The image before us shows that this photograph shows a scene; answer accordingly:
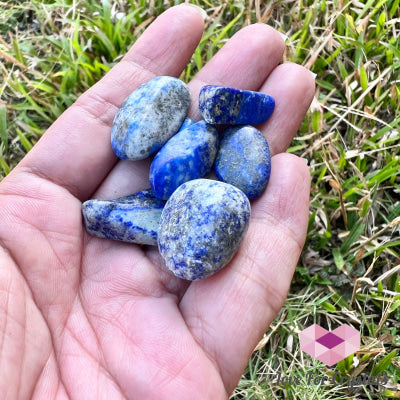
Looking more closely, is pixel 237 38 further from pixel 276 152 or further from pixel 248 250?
pixel 248 250

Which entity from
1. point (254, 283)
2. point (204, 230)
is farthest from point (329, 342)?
point (204, 230)

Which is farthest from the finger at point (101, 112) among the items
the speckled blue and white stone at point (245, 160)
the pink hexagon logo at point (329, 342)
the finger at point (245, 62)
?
the pink hexagon logo at point (329, 342)

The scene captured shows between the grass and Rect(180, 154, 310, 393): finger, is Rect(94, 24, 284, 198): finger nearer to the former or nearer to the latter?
the grass

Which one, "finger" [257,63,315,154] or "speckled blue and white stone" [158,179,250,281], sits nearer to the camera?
"speckled blue and white stone" [158,179,250,281]

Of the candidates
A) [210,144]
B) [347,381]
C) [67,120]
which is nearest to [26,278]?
[67,120]

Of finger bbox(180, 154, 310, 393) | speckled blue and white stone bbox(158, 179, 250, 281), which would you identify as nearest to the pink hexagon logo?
finger bbox(180, 154, 310, 393)

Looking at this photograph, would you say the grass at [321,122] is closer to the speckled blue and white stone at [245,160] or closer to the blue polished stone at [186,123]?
the speckled blue and white stone at [245,160]
